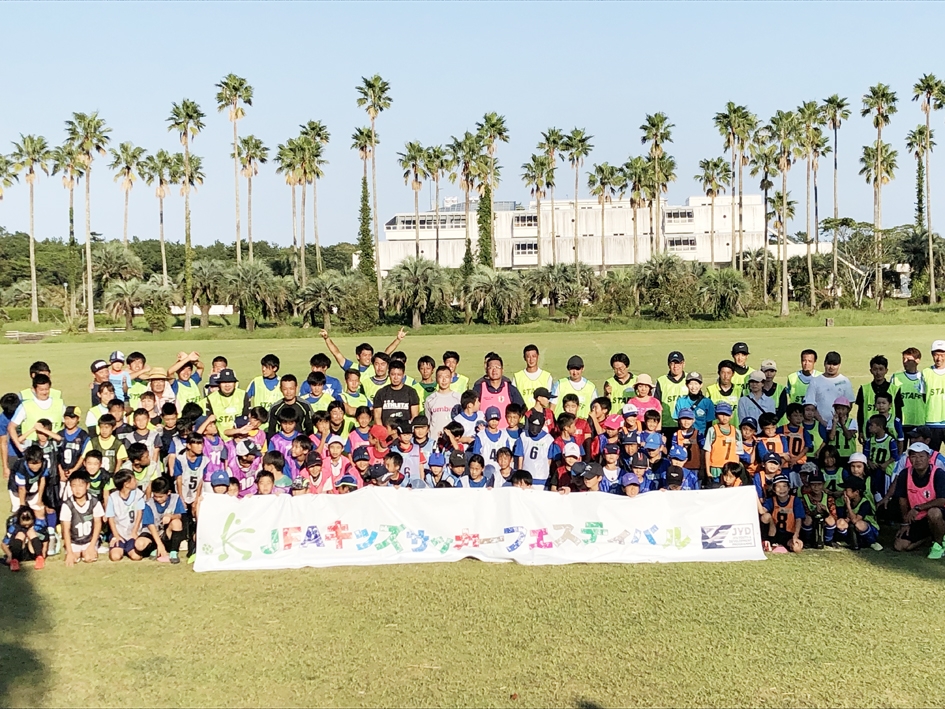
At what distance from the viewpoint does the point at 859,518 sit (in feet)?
29.5

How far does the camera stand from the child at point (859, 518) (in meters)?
8.91

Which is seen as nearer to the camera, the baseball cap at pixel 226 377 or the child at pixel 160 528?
the child at pixel 160 528

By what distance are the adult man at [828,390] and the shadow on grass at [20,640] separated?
8.86 meters

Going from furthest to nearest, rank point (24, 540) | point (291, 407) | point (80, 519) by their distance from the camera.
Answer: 1. point (291, 407)
2. point (80, 519)
3. point (24, 540)

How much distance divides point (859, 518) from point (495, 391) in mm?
4322

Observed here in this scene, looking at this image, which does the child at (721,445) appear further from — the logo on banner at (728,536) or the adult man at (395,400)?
the adult man at (395,400)

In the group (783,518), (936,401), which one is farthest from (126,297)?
(783,518)

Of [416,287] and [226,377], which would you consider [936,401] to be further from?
[416,287]

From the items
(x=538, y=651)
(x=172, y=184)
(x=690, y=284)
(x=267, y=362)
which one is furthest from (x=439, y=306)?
(x=538, y=651)

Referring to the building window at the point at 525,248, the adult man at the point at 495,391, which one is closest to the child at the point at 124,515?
the adult man at the point at 495,391

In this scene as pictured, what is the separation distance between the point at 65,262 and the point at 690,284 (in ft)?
231

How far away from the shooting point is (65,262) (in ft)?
309

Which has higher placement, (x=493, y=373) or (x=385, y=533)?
(x=493, y=373)

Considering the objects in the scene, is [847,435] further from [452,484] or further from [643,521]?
[452,484]
